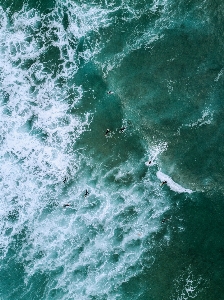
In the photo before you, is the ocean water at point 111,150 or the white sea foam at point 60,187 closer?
the ocean water at point 111,150

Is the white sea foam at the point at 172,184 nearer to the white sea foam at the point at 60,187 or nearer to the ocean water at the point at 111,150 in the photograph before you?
the ocean water at the point at 111,150

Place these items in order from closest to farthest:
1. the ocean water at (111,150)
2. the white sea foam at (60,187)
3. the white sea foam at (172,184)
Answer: the ocean water at (111,150) < the white sea foam at (172,184) < the white sea foam at (60,187)

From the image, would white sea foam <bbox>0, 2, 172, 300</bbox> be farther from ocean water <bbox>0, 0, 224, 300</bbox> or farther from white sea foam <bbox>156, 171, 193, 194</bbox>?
white sea foam <bbox>156, 171, 193, 194</bbox>

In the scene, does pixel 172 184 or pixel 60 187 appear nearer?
pixel 172 184

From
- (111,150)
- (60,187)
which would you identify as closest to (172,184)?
(111,150)

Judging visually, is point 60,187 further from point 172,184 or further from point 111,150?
point 172,184

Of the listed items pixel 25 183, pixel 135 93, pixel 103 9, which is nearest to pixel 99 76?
pixel 135 93

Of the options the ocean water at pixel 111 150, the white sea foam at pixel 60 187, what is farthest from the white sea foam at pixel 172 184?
the white sea foam at pixel 60 187
